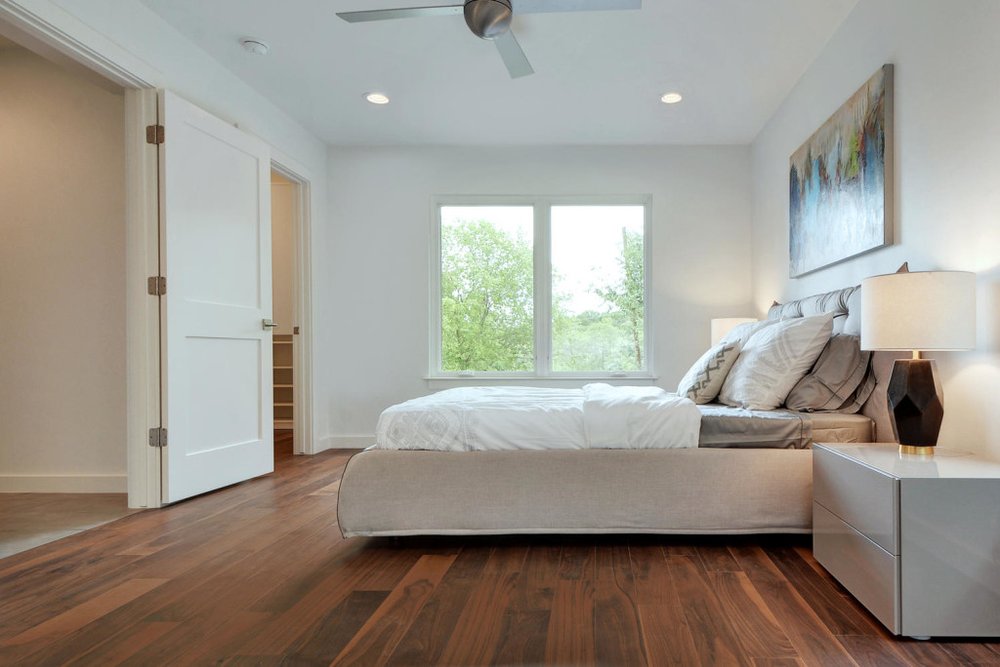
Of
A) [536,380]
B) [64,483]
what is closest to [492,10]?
[536,380]

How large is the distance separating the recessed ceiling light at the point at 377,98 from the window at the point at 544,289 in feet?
3.53

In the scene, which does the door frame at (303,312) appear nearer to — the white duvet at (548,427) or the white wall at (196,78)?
the white wall at (196,78)

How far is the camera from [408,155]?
4.79 m

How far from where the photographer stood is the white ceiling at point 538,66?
290 cm

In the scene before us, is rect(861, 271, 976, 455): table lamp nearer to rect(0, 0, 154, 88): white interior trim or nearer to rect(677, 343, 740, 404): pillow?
rect(677, 343, 740, 404): pillow

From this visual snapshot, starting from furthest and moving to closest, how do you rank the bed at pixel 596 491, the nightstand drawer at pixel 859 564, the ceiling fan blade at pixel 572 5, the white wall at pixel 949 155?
the ceiling fan blade at pixel 572 5, the bed at pixel 596 491, the white wall at pixel 949 155, the nightstand drawer at pixel 859 564

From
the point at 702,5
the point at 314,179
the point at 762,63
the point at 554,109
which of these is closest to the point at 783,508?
the point at 702,5

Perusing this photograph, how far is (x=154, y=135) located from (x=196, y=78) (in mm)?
531

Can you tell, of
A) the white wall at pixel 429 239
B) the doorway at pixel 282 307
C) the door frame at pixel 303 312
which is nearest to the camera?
the door frame at pixel 303 312

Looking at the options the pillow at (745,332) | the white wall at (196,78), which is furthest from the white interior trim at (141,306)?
the pillow at (745,332)

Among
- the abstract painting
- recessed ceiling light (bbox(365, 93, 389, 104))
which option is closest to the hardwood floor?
the abstract painting

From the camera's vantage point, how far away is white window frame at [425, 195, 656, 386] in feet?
15.5

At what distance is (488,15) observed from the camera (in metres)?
2.42

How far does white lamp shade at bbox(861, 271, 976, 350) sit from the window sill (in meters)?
2.87
